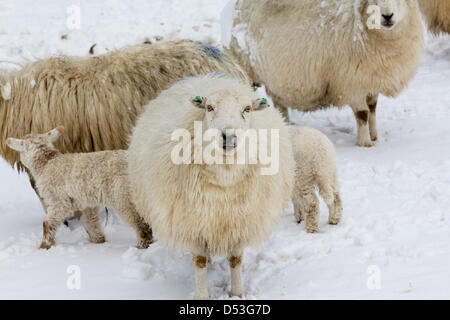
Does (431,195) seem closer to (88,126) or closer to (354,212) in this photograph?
(354,212)

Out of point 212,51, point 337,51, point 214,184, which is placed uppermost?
point 337,51

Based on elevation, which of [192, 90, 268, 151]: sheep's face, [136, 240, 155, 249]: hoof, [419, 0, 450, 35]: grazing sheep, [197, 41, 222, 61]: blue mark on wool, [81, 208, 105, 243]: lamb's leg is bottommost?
[136, 240, 155, 249]: hoof

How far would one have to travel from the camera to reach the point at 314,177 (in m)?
5.36

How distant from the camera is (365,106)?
7.37 meters

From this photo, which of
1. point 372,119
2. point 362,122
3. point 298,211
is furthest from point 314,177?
point 372,119

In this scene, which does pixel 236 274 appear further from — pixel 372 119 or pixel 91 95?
pixel 372 119

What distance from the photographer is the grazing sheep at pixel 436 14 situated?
9.59 metres

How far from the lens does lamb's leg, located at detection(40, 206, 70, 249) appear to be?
5449mm

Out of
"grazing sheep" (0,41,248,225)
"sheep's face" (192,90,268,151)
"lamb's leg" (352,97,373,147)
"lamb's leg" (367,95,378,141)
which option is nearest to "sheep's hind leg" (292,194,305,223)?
"grazing sheep" (0,41,248,225)

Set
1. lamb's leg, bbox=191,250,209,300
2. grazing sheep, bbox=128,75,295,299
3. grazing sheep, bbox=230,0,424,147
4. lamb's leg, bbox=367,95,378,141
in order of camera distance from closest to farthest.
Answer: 1. grazing sheep, bbox=128,75,295,299
2. lamb's leg, bbox=191,250,209,300
3. grazing sheep, bbox=230,0,424,147
4. lamb's leg, bbox=367,95,378,141

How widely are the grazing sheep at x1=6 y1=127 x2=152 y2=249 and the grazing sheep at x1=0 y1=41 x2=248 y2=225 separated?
453mm

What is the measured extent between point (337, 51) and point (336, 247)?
305 cm

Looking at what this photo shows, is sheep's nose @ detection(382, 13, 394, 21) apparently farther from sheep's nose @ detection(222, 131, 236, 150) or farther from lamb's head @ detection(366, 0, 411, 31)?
sheep's nose @ detection(222, 131, 236, 150)

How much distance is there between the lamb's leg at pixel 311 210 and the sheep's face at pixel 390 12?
2501mm
